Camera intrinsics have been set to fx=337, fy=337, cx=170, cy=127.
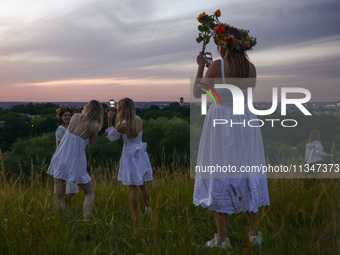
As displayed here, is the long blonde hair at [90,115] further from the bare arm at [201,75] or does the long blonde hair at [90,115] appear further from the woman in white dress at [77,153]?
the bare arm at [201,75]

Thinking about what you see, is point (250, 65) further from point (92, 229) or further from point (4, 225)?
point (4, 225)

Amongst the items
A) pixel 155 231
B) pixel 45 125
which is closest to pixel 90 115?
pixel 155 231

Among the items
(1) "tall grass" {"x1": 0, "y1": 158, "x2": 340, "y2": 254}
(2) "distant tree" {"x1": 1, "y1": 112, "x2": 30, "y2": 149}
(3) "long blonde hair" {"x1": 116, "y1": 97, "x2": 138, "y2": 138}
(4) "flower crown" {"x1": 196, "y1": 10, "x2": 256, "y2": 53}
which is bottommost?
(2) "distant tree" {"x1": 1, "y1": 112, "x2": 30, "y2": 149}

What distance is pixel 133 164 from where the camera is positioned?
525 centimetres

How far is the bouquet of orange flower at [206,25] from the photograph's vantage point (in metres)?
3.78

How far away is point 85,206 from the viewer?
436 centimetres

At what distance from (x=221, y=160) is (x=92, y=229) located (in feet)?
5.53

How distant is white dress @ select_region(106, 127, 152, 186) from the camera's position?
5133 mm

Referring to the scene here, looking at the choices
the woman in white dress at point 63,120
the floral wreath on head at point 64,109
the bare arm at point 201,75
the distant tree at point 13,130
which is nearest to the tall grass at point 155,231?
the bare arm at point 201,75

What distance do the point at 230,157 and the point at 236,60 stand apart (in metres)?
0.95

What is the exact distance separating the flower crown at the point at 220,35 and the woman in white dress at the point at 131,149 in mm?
1775

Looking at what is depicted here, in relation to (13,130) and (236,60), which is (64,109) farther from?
(13,130)

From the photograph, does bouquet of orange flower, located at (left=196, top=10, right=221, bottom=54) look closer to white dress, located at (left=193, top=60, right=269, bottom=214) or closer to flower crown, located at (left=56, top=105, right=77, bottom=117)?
white dress, located at (left=193, top=60, right=269, bottom=214)

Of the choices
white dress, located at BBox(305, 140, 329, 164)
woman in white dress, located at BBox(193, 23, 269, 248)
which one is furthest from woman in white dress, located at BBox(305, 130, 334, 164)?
woman in white dress, located at BBox(193, 23, 269, 248)
